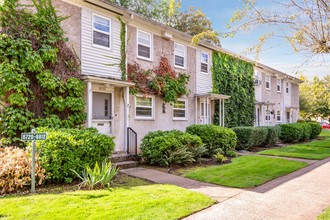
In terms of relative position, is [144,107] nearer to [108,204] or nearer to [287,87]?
[108,204]

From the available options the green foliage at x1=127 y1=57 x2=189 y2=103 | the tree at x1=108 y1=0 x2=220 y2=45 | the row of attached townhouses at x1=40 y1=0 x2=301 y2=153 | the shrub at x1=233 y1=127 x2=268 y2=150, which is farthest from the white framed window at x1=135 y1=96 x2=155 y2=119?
the tree at x1=108 y1=0 x2=220 y2=45

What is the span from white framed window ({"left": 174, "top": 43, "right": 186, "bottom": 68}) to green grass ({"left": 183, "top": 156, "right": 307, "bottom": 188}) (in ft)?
21.0

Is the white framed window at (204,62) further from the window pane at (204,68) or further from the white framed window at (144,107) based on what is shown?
the white framed window at (144,107)

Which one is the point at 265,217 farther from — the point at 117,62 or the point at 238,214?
the point at 117,62

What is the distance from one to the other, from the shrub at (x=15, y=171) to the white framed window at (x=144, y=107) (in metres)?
5.67

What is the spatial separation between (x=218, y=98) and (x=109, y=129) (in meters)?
8.20

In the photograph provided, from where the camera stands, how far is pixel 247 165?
9570 mm

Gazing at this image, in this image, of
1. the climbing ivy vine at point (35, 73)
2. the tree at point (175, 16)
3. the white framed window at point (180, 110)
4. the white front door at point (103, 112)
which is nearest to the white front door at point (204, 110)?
the white framed window at point (180, 110)

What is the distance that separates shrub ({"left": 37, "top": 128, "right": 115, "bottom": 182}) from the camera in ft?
21.3

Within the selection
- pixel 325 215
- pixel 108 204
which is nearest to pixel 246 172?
pixel 325 215

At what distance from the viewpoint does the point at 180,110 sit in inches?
553

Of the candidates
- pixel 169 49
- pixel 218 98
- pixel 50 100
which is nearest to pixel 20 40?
pixel 50 100

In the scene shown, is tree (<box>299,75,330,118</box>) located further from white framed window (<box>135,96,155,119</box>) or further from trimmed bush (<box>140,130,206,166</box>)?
trimmed bush (<box>140,130,206,166</box>)

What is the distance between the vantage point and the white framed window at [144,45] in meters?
11.9
